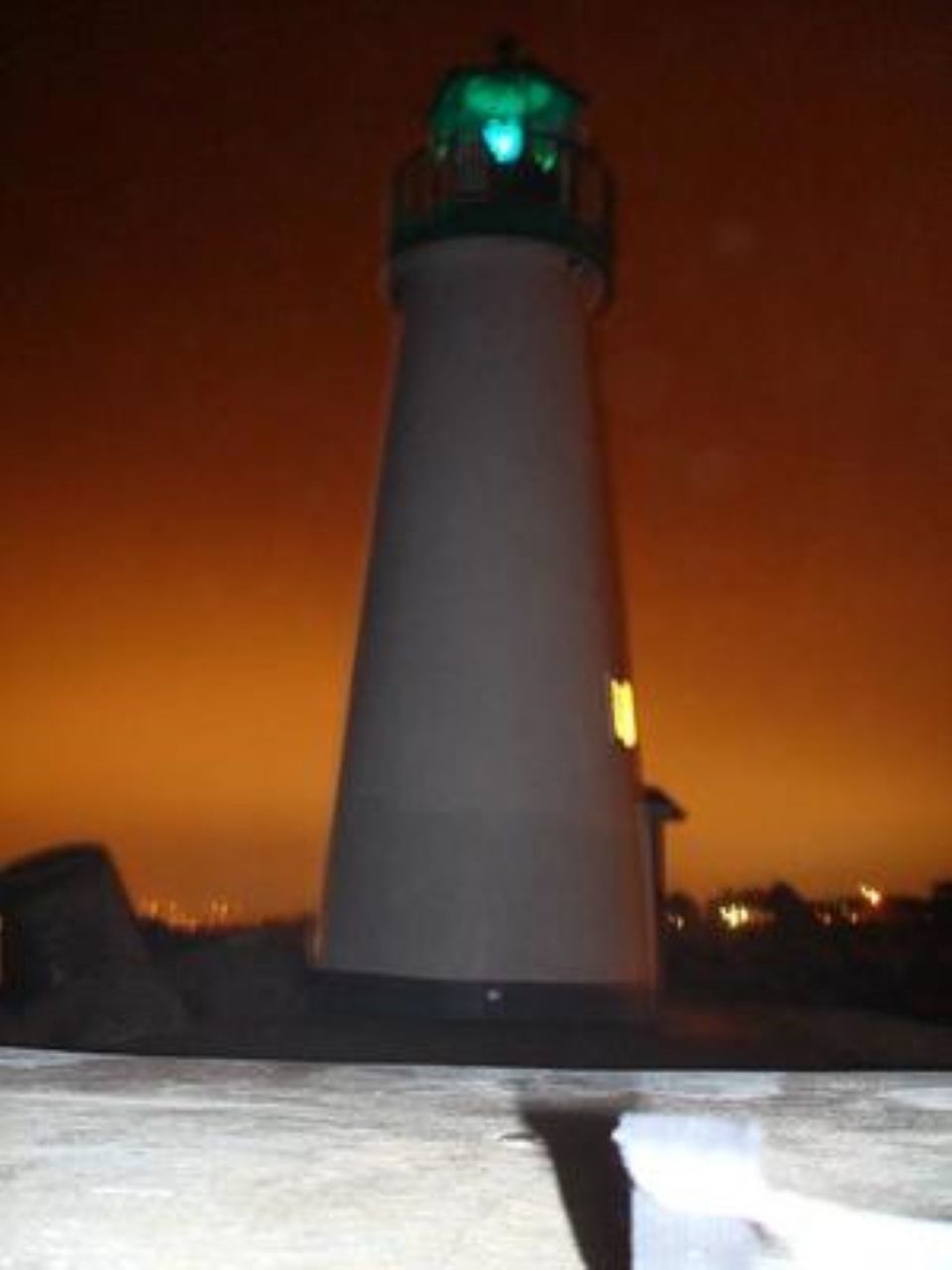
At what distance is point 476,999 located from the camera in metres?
12.4

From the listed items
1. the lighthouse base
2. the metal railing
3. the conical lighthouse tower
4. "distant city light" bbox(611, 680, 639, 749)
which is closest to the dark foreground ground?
the lighthouse base

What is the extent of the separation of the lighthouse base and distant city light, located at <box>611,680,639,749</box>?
192cm

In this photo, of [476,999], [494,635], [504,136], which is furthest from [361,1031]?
[504,136]

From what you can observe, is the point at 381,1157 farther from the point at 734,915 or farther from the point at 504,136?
the point at 734,915

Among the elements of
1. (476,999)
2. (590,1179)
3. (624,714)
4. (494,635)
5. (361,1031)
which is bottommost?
(590,1179)

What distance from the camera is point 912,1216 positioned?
343 cm

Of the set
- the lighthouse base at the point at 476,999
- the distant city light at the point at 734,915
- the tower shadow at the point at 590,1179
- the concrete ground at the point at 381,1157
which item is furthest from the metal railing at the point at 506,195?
the distant city light at the point at 734,915

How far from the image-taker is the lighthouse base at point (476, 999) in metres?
12.4

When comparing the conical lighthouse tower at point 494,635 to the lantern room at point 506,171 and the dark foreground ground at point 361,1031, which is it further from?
the dark foreground ground at point 361,1031

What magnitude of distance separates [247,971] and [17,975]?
2.07m

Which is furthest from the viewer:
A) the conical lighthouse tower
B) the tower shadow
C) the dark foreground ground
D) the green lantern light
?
the green lantern light

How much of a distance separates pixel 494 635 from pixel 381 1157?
8.97 metres

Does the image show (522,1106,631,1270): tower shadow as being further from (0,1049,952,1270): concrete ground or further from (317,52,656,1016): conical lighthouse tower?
(317,52,656,1016): conical lighthouse tower

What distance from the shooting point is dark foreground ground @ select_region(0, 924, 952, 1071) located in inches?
418
